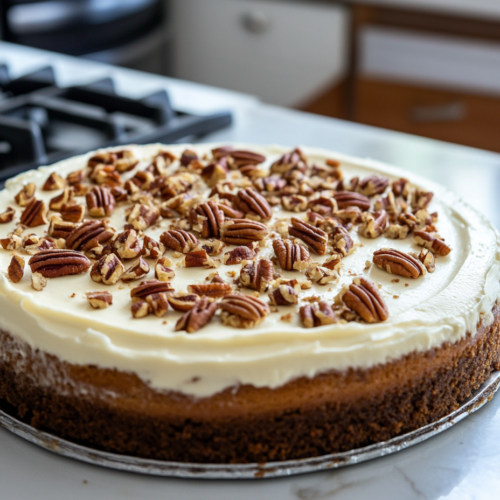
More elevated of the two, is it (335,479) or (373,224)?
(373,224)

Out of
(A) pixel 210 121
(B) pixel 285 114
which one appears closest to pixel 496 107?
(B) pixel 285 114

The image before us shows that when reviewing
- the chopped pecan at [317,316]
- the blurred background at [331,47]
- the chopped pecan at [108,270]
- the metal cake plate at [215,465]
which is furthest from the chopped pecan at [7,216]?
the blurred background at [331,47]

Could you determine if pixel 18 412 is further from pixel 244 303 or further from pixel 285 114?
pixel 285 114

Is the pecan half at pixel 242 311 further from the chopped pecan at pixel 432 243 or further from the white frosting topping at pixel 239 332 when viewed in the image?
the chopped pecan at pixel 432 243

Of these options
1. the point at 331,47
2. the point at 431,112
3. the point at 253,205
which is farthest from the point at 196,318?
the point at 331,47

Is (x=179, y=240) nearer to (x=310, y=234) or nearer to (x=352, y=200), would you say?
(x=310, y=234)
